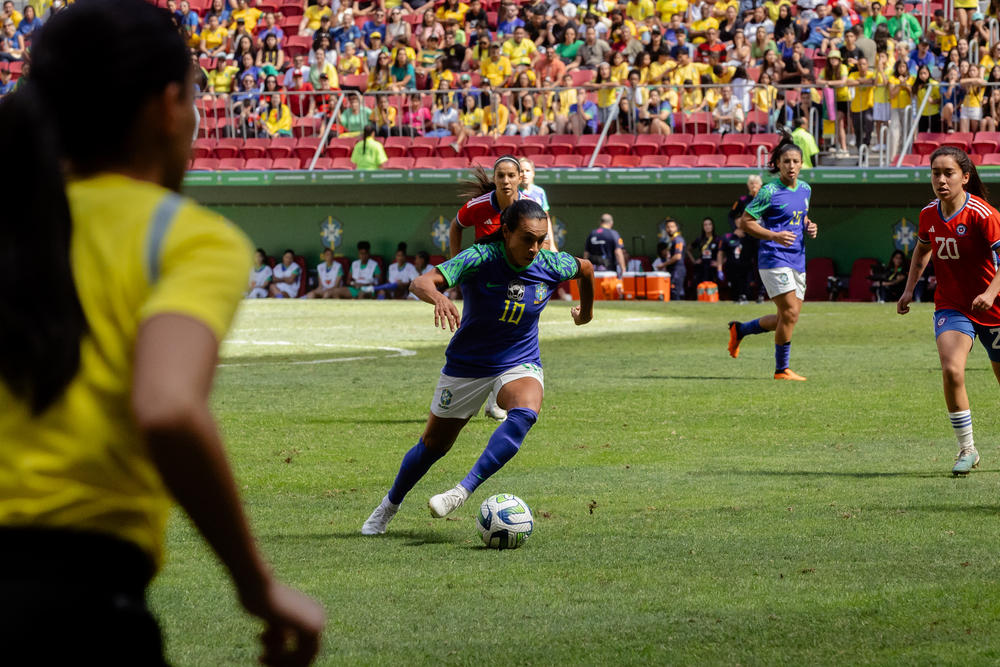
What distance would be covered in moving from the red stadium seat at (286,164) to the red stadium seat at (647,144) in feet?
25.1

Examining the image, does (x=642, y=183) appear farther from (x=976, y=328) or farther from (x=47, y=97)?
(x=47, y=97)

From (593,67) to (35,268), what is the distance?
2773cm

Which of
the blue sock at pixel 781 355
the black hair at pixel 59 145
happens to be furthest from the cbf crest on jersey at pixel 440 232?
the black hair at pixel 59 145

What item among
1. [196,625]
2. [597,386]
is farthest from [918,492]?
[597,386]

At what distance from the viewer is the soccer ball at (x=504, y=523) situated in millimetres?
6855

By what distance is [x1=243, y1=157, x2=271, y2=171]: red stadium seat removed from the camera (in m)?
31.9

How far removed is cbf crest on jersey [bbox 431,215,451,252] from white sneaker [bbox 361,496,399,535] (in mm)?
25485

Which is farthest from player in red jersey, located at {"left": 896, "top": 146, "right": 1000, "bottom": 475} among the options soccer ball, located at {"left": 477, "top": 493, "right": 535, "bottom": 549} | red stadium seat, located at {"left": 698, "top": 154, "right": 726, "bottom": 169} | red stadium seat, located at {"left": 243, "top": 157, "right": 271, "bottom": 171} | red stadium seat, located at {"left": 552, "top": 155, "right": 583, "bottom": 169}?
red stadium seat, located at {"left": 243, "top": 157, "right": 271, "bottom": 171}

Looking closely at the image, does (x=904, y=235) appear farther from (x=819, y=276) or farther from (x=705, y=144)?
(x=705, y=144)

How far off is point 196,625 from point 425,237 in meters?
27.9

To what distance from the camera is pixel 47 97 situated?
82.4 inches

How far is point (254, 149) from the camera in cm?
3206

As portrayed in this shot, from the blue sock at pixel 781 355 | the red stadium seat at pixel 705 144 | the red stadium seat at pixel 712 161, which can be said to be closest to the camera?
the blue sock at pixel 781 355

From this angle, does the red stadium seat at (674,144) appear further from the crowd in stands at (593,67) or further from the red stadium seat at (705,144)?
the crowd in stands at (593,67)
